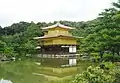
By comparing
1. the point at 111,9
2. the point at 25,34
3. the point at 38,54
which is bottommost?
the point at 38,54

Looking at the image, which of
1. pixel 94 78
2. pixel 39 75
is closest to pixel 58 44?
pixel 39 75

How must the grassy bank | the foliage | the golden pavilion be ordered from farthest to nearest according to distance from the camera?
the golden pavilion < the grassy bank < the foliage

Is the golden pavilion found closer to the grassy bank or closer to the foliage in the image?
the grassy bank

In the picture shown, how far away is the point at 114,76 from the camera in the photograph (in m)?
5.54

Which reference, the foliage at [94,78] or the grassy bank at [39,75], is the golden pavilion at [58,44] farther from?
the foliage at [94,78]

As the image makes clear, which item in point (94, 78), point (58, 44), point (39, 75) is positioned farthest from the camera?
point (58, 44)

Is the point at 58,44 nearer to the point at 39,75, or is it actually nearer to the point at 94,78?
the point at 39,75

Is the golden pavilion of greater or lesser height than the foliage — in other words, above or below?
below

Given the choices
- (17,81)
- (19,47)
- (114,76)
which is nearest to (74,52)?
(19,47)

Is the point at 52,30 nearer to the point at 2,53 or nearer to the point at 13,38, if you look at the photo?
the point at 13,38

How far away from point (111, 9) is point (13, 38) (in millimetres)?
25685

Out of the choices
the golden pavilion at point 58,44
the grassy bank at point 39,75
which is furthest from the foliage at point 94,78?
the golden pavilion at point 58,44

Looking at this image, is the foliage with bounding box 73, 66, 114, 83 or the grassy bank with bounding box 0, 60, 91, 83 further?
the grassy bank with bounding box 0, 60, 91, 83

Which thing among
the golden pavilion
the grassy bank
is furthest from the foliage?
the golden pavilion
